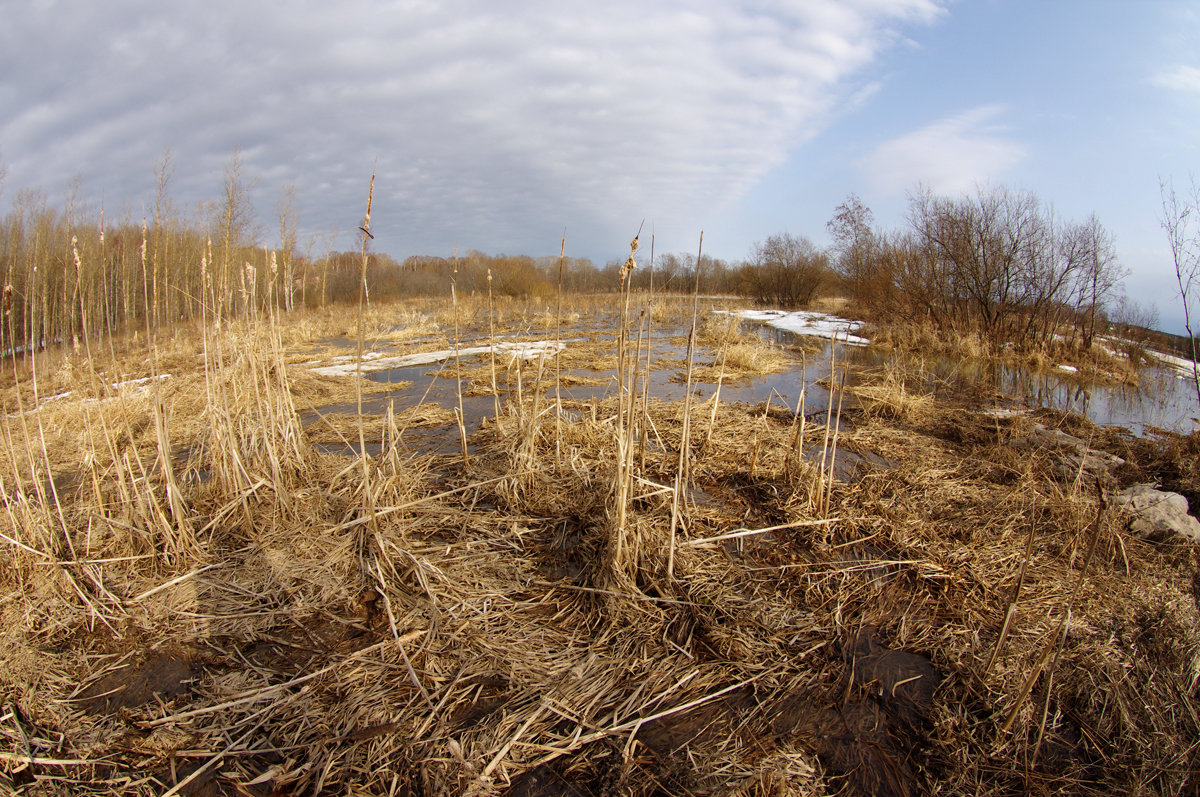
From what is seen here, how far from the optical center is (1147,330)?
13109 millimetres

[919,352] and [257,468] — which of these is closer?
[257,468]

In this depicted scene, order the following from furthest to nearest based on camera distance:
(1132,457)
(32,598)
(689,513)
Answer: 1. (1132,457)
2. (689,513)
3. (32,598)

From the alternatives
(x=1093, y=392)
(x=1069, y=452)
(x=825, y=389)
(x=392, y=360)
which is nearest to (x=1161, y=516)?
(x=1069, y=452)

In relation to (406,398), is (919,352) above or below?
above

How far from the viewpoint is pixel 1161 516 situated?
3438 millimetres

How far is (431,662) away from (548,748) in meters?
0.69

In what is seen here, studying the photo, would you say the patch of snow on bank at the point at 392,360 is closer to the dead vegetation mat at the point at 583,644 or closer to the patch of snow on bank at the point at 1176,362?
the dead vegetation mat at the point at 583,644

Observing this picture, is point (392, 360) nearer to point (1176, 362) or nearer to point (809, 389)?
point (809, 389)

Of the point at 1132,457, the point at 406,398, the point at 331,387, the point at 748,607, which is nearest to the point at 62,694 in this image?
the point at 748,607

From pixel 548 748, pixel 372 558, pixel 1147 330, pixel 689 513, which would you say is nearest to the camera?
pixel 548 748

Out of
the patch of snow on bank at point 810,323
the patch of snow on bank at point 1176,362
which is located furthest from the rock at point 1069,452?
Answer: the patch of snow on bank at point 810,323

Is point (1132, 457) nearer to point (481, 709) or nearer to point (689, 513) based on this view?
point (689, 513)

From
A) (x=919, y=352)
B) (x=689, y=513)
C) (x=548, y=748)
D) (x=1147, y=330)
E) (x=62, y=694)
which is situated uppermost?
(x=1147, y=330)

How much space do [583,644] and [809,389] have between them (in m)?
7.16
